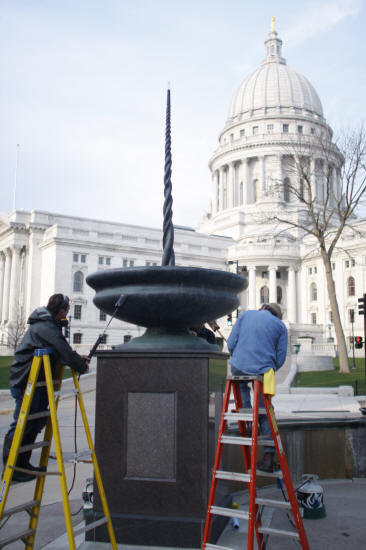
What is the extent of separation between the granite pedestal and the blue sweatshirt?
41 centimetres

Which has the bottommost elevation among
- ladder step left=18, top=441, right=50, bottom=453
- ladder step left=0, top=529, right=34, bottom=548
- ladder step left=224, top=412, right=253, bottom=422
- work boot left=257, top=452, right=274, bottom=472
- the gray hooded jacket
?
ladder step left=0, top=529, right=34, bottom=548

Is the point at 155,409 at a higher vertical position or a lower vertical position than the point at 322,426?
higher

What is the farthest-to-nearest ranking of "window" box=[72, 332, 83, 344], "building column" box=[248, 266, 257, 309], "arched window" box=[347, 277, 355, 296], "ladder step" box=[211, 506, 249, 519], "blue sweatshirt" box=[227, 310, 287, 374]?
"building column" box=[248, 266, 257, 309], "window" box=[72, 332, 83, 344], "arched window" box=[347, 277, 355, 296], "blue sweatshirt" box=[227, 310, 287, 374], "ladder step" box=[211, 506, 249, 519]

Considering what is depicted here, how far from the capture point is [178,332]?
526 cm

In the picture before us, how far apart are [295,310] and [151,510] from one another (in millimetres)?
72193

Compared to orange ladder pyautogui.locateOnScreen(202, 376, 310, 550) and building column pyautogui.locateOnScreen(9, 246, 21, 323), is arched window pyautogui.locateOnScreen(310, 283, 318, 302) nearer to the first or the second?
building column pyautogui.locateOnScreen(9, 246, 21, 323)

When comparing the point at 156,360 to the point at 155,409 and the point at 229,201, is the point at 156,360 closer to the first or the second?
the point at 155,409

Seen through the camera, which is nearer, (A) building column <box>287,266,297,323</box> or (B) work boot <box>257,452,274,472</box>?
(B) work boot <box>257,452,274,472</box>

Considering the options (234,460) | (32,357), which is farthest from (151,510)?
(234,460)

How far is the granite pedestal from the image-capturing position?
4.40 m

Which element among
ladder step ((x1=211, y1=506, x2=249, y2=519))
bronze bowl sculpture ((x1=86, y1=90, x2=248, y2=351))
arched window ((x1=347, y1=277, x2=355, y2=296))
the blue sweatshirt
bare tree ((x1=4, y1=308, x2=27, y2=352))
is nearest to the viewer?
ladder step ((x1=211, y1=506, x2=249, y2=519))

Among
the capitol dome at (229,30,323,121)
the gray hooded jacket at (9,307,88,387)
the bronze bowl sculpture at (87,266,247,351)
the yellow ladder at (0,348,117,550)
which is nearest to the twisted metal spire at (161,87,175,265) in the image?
the bronze bowl sculpture at (87,266,247,351)

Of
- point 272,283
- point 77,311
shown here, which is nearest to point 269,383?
point 77,311

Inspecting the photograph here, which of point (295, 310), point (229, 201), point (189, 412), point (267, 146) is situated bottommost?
point (189, 412)
